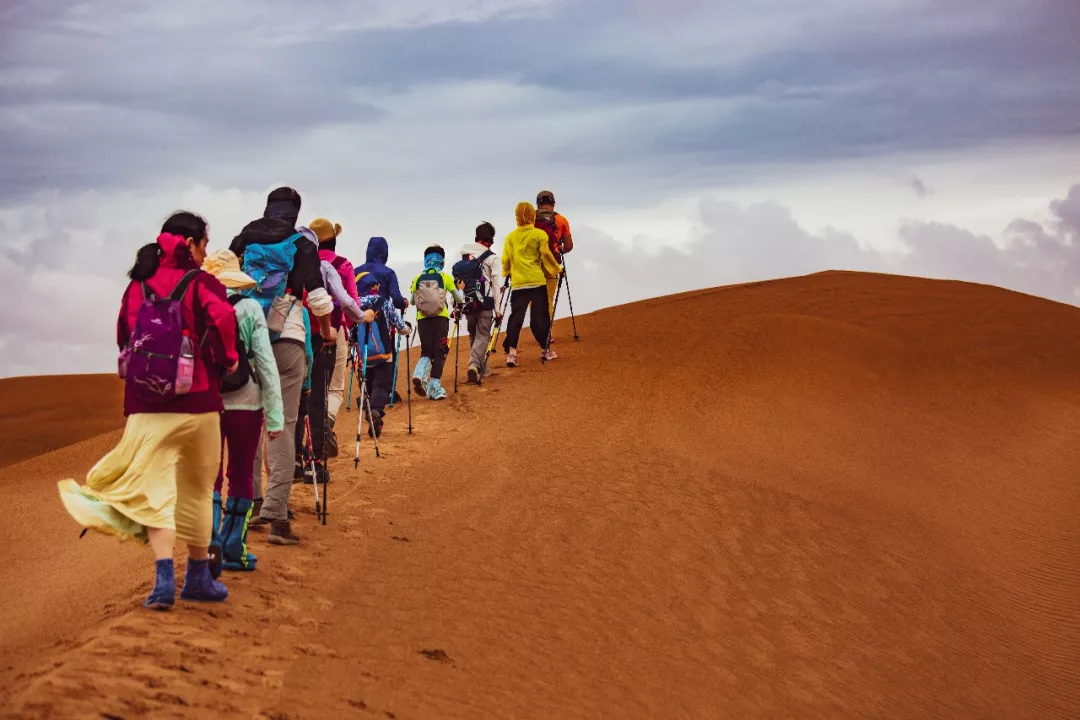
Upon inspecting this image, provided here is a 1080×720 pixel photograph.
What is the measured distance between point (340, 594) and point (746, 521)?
594 cm

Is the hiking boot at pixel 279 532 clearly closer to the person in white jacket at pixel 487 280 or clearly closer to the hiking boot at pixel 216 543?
the hiking boot at pixel 216 543

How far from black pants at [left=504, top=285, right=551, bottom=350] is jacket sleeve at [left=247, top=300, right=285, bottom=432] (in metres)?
10.4

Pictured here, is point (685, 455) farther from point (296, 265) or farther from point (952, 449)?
point (296, 265)

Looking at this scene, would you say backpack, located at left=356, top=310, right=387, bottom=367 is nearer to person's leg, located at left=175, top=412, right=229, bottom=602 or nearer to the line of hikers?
the line of hikers

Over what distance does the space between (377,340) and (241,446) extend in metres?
7.08

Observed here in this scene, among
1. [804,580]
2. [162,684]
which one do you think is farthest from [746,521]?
[162,684]

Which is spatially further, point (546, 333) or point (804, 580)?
point (546, 333)

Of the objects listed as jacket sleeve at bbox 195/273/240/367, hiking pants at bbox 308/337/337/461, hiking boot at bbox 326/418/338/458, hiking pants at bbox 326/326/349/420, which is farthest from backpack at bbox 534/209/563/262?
jacket sleeve at bbox 195/273/240/367

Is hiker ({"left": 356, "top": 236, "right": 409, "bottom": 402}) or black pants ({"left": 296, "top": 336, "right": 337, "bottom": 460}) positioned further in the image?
hiker ({"left": 356, "top": 236, "right": 409, "bottom": 402})

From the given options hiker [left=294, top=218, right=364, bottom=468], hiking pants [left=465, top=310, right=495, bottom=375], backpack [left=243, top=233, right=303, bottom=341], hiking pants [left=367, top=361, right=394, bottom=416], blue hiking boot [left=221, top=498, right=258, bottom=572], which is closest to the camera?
blue hiking boot [left=221, top=498, right=258, bottom=572]

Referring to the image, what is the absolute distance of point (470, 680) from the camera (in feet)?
25.1

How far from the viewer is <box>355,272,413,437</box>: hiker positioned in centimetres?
1475

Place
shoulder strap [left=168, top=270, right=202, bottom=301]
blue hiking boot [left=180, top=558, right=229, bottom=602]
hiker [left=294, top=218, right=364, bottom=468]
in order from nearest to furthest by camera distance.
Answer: shoulder strap [left=168, top=270, right=202, bottom=301]
blue hiking boot [left=180, top=558, right=229, bottom=602]
hiker [left=294, top=218, right=364, bottom=468]

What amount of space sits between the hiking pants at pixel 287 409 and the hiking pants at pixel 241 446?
68 cm
